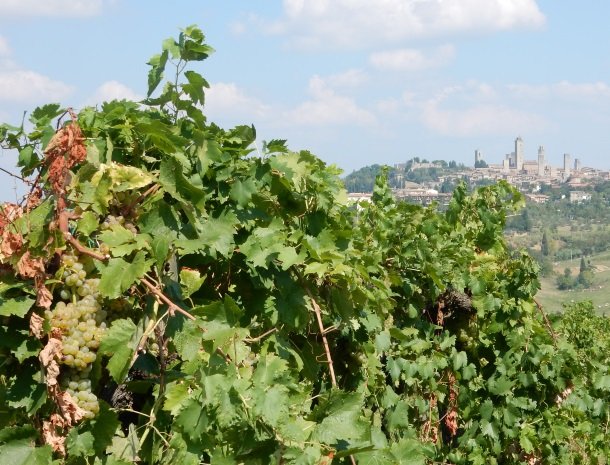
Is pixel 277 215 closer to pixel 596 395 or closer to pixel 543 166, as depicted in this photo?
pixel 596 395

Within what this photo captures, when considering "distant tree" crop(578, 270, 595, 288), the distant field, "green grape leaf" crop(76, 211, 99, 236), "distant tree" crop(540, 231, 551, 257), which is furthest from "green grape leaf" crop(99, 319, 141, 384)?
"distant tree" crop(540, 231, 551, 257)

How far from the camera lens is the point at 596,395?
22.3 feet

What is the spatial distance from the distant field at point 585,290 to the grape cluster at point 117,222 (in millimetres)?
63936

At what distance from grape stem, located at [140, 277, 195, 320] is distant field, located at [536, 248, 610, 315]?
63.9 metres

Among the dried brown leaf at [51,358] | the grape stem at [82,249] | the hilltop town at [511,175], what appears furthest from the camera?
the hilltop town at [511,175]

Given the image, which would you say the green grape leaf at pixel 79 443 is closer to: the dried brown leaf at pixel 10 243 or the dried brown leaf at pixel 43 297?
the dried brown leaf at pixel 43 297

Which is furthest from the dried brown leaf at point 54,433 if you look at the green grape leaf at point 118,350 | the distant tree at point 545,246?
the distant tree at point 545,246

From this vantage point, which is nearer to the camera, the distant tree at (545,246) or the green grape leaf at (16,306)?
the green grape leaf at (16,306)

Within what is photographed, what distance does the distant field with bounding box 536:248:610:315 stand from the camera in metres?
68.4

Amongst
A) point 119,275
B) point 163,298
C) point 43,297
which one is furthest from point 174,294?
point 43,297

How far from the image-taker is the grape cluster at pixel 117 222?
2.20 m

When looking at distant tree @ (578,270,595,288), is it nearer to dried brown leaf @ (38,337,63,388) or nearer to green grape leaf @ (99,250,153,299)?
green grape leaf @ (99,250,153,299)

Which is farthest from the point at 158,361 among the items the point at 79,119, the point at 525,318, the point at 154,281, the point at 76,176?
the point at 525,318

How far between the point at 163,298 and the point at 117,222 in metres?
0.22
